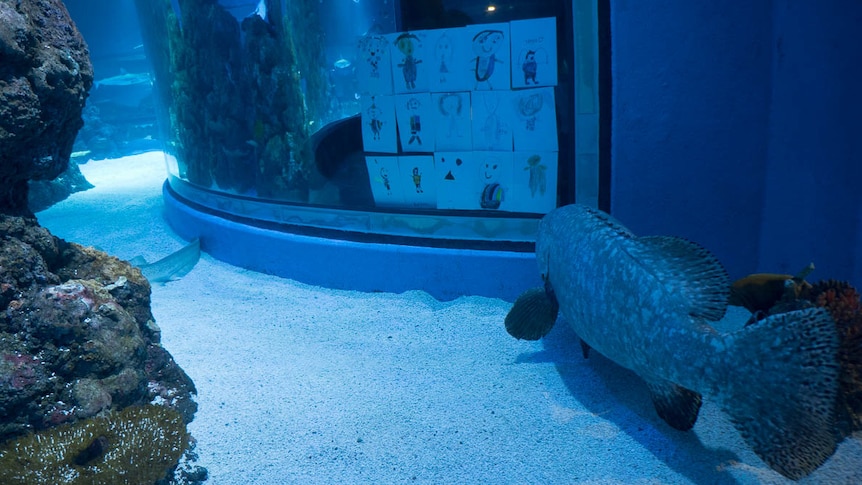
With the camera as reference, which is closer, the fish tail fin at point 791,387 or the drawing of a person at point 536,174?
the fish tail fin at point 791,387

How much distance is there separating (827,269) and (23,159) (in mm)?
5492

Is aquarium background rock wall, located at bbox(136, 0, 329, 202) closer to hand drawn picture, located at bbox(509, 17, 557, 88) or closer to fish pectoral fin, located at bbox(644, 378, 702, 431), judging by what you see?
hand drawn picture, located at bbox(509, 17, 557, 88)

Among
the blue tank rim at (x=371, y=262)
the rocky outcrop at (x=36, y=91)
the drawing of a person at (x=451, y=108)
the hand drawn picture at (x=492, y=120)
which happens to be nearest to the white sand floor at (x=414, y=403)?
the blue tank rim at (x=371, y=262)

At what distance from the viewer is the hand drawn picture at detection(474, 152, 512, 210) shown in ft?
16.2

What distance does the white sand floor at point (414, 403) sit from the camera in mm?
2779

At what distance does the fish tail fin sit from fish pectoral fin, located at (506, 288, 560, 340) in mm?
1681

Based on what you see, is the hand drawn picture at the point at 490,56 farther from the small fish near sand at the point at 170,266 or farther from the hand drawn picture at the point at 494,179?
the small fish near sand at the point at 170,266

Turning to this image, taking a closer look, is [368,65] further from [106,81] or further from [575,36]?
[106,81]

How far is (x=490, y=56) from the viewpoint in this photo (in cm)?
466

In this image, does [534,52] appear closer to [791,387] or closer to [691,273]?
[691,273]

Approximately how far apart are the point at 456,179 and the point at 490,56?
1.24 meters

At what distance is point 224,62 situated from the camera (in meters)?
6.23

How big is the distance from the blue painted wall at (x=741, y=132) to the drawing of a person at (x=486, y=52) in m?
1.08

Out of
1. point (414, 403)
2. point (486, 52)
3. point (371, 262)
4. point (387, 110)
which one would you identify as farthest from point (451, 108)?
point (414, 403)
